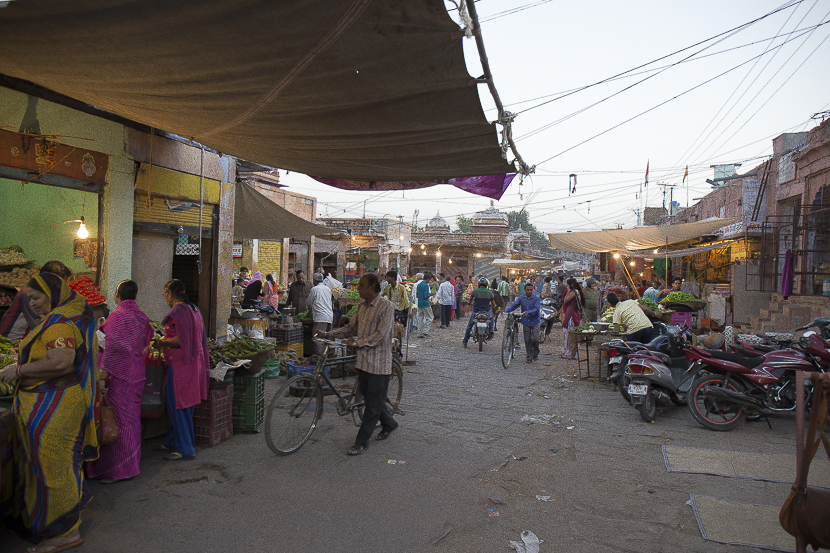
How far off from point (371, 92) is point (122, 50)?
5.09 feet

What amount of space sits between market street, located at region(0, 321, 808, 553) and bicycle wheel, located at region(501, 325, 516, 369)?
140 inches

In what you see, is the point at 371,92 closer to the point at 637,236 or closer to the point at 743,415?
the point at 743,415

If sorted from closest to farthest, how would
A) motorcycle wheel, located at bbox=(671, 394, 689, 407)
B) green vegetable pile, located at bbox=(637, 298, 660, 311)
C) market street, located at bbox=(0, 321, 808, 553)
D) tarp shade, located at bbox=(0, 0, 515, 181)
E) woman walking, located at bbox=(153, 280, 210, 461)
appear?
tarp shade, located at bbox=(0, 0, 515, 181) → market street, located at bbox=(0, 321, 808, 553) → woman walking, located at bbox=(153, 280, 210, 461) → motorcycle wheel, located at bbox=(671, 394, 689, 407) → green vegetable pile, located at bbox=(637, 298, 660, 311)

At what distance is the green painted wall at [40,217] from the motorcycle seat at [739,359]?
8609 mm

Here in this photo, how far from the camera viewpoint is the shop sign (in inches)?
209

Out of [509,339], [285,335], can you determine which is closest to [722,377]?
[509,339]

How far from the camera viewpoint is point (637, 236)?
1658 centimetres

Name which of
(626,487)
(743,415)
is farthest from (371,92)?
(743,415)

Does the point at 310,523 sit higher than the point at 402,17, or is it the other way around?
the point at 402,17

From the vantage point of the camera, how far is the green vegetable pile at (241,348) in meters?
5.66

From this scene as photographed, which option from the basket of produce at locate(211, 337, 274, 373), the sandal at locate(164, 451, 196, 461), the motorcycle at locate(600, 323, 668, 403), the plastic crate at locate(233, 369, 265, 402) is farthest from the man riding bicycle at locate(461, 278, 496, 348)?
the sandal at locate(164, 451, 196, 461)

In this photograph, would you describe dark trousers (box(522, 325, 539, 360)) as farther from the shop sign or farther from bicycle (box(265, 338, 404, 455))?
the shop sign

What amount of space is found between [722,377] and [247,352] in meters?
5.71

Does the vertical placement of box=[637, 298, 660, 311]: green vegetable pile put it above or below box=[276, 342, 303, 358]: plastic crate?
above
